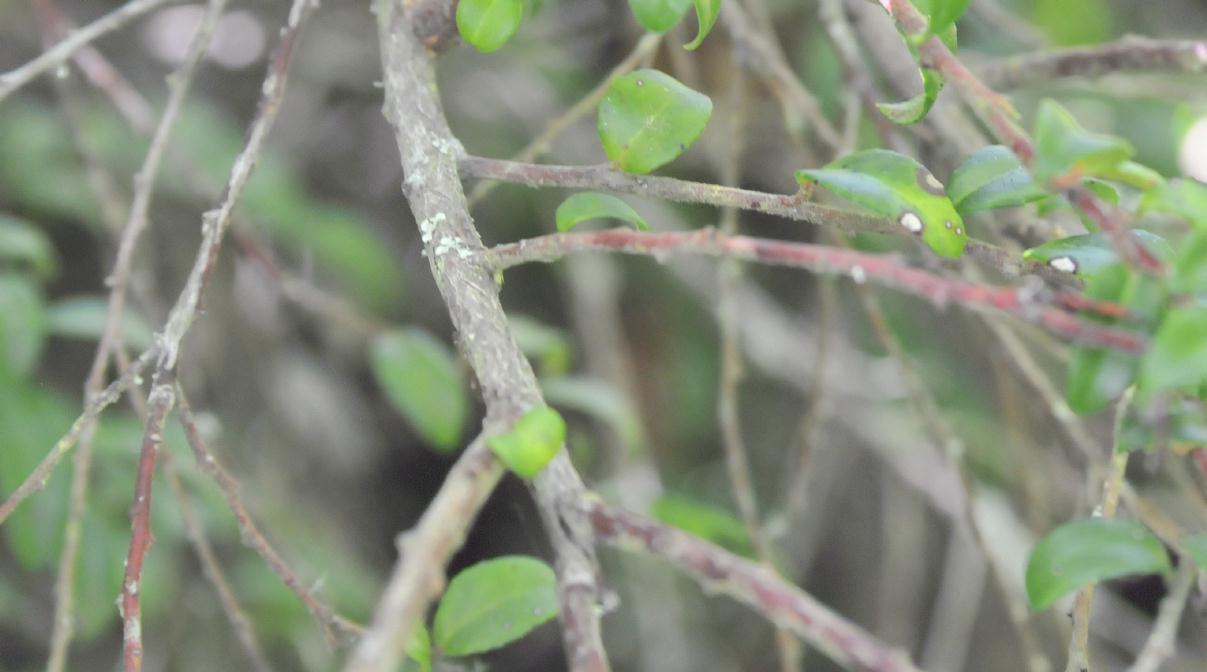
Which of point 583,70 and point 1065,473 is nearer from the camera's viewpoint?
point 1065,473

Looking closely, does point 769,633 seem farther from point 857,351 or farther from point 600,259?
point 600,259

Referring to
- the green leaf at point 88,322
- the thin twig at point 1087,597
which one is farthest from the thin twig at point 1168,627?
the green leaf at point 88,322

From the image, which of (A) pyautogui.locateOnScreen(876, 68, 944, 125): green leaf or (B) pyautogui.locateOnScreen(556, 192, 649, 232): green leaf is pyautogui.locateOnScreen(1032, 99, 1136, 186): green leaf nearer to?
(A) pyautogui.locateOnScreen(876, 68, 944, 125): green leaf

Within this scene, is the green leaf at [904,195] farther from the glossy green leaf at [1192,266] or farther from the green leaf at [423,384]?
the green leaf at [423,384]

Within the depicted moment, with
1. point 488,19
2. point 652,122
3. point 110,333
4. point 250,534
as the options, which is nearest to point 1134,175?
point 652,122

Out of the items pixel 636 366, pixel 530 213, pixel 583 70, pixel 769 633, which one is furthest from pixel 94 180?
pixel 769 633

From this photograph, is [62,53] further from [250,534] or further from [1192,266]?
[1192,266]
